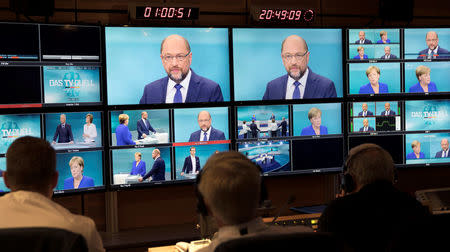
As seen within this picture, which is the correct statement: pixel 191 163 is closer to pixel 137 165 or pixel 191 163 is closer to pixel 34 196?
pixel 137 165

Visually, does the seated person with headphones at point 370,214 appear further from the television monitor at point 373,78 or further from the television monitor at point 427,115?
the television monitor at point 427,115

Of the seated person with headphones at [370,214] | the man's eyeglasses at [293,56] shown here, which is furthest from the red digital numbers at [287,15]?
the seated person with headphones at [370,214]

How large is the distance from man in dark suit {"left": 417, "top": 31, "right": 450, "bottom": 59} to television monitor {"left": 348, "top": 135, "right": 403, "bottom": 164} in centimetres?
70

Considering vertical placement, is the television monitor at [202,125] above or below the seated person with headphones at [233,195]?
above

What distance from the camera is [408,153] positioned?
4.22 meters

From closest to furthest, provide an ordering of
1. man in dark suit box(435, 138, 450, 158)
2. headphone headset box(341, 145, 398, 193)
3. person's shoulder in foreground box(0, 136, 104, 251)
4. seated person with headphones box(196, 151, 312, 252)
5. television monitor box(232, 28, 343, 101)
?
seated person with headphones box(196, 151, 312, 252) → person's shoulder in foreground box(0, 136, 104, 251) → headphone headset box(341, 145, 398, 193) → television monitor box(232, 28, 343, 101) → man in dark suit box(435, 138, 450, 158)

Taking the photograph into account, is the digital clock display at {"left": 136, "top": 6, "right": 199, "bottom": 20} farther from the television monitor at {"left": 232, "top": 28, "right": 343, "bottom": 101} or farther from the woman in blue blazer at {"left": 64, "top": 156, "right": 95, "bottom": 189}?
the woman in blue blazer at {"left": 64, "top": 156, "right": 95, "bottom": 189}

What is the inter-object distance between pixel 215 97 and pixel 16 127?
1.42 meters

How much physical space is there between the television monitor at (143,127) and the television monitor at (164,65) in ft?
0.27

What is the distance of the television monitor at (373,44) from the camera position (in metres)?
4.09

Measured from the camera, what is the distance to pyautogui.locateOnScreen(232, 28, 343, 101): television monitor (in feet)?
12.8

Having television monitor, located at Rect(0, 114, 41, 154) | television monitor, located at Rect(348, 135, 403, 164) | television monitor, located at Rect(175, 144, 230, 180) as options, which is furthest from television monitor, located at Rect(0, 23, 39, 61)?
television monitor, located at Rect(348, 135, 403, 164)

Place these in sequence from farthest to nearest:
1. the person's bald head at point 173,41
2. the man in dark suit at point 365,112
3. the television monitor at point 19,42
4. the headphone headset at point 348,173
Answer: the man in dark suit at point 365,112, the person's bald head at point 173,41, the television monitor at point 19,42, the headphone headset at point 348,173

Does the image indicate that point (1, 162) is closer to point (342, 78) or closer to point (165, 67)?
point (165, 67)
